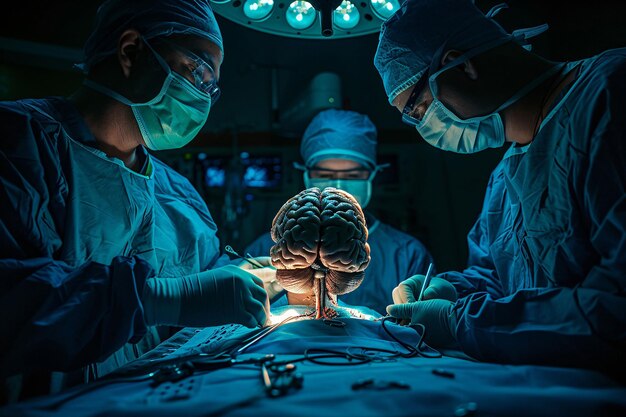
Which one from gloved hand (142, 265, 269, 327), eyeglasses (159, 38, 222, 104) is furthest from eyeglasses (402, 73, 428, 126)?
gloved hand (142, 265, 269, 327)

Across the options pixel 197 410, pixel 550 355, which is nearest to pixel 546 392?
pixel 550 355

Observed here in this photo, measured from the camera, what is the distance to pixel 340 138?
322cm

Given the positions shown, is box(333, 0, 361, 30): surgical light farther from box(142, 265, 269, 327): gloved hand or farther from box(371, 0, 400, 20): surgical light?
box(142, 265, 269, 327): gloved hand

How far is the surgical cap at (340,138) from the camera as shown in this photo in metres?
3.22

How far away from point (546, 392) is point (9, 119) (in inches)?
64.9

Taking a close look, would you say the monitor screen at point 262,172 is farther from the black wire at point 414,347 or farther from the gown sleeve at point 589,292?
the gown sleeve at point 589,292

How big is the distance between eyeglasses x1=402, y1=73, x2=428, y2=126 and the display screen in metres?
2.25

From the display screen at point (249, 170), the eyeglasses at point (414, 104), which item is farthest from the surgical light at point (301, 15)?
the display screen at point (249, 170)

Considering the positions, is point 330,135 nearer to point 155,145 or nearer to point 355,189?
point 355,189

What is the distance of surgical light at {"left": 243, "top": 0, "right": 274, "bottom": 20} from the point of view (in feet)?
5.64

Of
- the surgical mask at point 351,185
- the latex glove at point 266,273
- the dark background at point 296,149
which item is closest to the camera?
the latex glove at point 266,273

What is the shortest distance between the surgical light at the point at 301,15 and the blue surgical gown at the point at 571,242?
0.98 metres

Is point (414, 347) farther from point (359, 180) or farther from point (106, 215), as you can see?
point (359, 180)

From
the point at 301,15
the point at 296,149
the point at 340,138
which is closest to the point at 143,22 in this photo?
the point at 301,15
